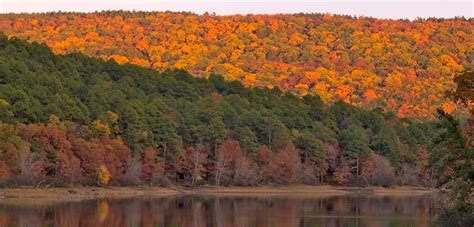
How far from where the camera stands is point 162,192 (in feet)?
387

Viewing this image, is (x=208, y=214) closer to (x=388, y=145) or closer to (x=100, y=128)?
(x=100, y=128)

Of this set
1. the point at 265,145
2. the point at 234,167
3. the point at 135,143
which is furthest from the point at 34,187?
the point at 265,145

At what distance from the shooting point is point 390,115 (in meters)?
171

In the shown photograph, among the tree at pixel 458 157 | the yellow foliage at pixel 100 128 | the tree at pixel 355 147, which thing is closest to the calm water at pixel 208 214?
the tree at pixel 458 157

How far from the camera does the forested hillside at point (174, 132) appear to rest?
106125 millimetres

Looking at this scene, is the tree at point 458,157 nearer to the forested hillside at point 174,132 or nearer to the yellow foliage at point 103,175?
the forested hillside at point 174,132

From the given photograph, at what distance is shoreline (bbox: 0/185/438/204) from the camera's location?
9331 centimetres

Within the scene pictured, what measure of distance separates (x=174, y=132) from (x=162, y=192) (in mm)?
13537

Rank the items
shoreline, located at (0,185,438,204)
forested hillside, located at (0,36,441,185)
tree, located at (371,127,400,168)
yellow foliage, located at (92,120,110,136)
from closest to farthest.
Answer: shoreline, located at (0,185,438,204) → forested hillside, located at (0,36,441,185) → yellow foliage, located at (92,120,110,136) → tree, located at (371,127,400,168)

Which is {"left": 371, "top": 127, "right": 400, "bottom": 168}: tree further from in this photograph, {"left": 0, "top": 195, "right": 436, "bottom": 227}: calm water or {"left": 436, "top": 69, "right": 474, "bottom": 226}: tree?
{"left": 436, "top": 69, "right": 474, "bottom": 226}: tree

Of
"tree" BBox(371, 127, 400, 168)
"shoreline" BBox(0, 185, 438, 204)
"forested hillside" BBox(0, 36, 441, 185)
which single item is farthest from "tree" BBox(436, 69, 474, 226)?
"tree" BBox(371, 127, 400, 168)

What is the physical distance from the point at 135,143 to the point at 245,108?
33.2 meters

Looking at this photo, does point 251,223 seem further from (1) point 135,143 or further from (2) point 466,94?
(1) point 135,143

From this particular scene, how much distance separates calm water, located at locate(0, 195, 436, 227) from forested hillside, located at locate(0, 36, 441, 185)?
485 inches
